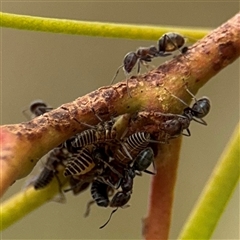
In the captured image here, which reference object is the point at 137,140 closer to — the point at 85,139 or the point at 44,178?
the point at 85,139

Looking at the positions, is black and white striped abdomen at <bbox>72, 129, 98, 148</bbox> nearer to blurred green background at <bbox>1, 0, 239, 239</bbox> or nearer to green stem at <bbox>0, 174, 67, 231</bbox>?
green stem at <bbox>0, 174, 67, 231</bbox>

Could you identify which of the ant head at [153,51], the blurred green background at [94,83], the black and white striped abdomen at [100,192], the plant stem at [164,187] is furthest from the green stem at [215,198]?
the blurred green background at [94,83]

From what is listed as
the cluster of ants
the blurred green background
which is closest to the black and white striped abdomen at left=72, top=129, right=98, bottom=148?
the cluster of ants

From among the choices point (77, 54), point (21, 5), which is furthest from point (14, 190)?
point (21, 5)

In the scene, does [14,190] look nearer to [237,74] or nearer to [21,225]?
[21,225]

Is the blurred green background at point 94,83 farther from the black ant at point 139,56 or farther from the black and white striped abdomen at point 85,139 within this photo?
the black and white striped abdomen at point 85,139

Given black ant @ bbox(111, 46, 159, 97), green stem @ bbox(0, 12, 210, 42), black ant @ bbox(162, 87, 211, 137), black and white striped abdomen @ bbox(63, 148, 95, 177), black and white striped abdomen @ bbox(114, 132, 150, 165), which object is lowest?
black and white striped abdomen @ bbox(63, 148, 95, 177)
